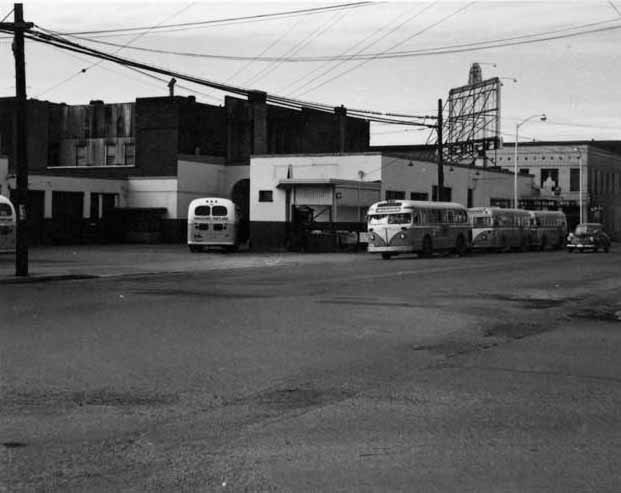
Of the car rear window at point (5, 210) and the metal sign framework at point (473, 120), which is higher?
the metal sign framework at point (473, 120)

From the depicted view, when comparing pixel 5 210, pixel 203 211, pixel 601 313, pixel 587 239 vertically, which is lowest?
pixel 601 313

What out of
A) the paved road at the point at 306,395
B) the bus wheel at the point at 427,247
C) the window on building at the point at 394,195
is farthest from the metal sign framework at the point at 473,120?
the paved road at the point at 306,395

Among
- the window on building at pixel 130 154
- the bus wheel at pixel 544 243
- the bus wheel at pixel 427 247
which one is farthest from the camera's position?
the window on building at pixel 130 154

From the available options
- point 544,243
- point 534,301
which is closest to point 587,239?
point 544,243

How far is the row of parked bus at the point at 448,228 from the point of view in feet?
132

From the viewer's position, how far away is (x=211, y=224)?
4531 cm

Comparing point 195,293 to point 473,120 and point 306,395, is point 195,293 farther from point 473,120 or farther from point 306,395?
point 473,120

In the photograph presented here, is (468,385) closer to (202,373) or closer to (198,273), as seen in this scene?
(202,373)

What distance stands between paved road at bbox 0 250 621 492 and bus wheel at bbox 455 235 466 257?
27379mm

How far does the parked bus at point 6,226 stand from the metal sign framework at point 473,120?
126 ft

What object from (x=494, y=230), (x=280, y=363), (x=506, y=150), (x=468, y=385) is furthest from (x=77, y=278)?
(x=506, y=150)

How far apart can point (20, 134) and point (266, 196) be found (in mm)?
29972

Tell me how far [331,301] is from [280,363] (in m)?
7.45

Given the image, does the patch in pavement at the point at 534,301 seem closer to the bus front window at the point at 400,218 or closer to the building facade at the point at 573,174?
the bus front window at the point at 400,218
